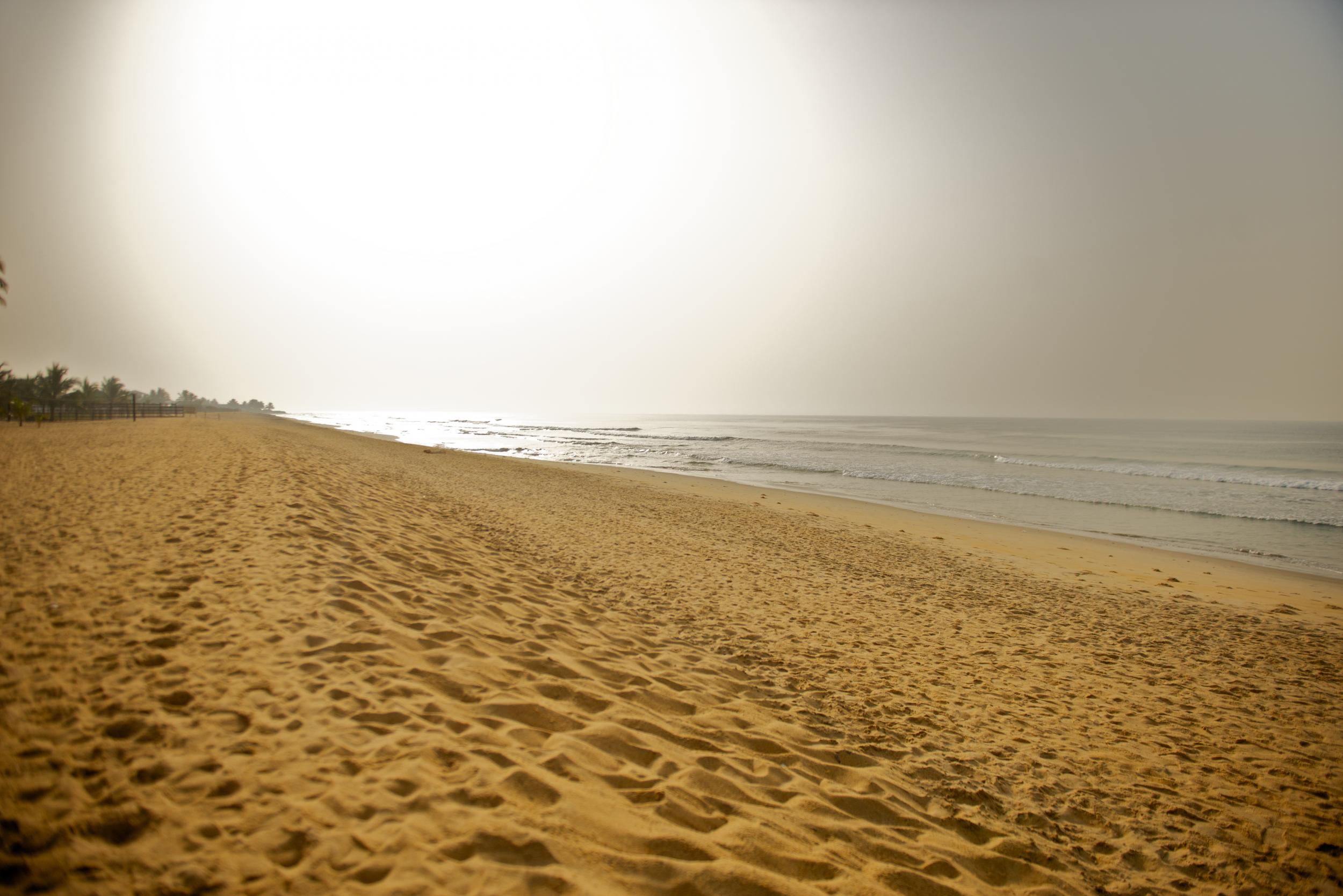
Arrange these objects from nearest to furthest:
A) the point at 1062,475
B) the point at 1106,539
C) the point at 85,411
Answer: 1. the point at 1106,539
2. the point at 1062,475
3. the point at 85,411

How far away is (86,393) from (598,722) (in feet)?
251

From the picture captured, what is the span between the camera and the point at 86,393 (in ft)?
177

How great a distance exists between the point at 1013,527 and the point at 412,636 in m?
17.4

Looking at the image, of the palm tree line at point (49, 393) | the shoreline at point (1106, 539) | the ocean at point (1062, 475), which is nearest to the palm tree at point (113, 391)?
the palm tree line at point (49, 393)

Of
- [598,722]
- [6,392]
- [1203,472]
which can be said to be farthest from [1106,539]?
[6,392]

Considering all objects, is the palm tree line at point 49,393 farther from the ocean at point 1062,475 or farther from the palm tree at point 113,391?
the ocean at point 1062,475

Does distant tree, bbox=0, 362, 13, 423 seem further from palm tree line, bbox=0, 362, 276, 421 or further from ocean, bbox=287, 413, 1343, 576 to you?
ocean, bbox=287, 413, 1343, 576

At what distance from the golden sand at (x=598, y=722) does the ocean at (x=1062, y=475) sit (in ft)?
27.1

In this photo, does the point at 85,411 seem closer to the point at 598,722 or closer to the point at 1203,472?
the point at 598,722

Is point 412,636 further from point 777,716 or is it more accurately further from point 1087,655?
point 1087,655

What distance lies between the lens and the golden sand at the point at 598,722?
8.96 feet

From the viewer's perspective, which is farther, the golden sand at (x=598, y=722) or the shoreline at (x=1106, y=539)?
the shoreline at (x=1106, y=539)

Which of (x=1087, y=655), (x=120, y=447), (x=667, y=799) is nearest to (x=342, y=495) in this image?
(x=667, y=799)

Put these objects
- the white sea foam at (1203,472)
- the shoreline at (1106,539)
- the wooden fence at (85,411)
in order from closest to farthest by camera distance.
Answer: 1. the shoreline at (1106,539)
2. the white sea foam at (1203,472)
3. the wooden fence at (85,411)
